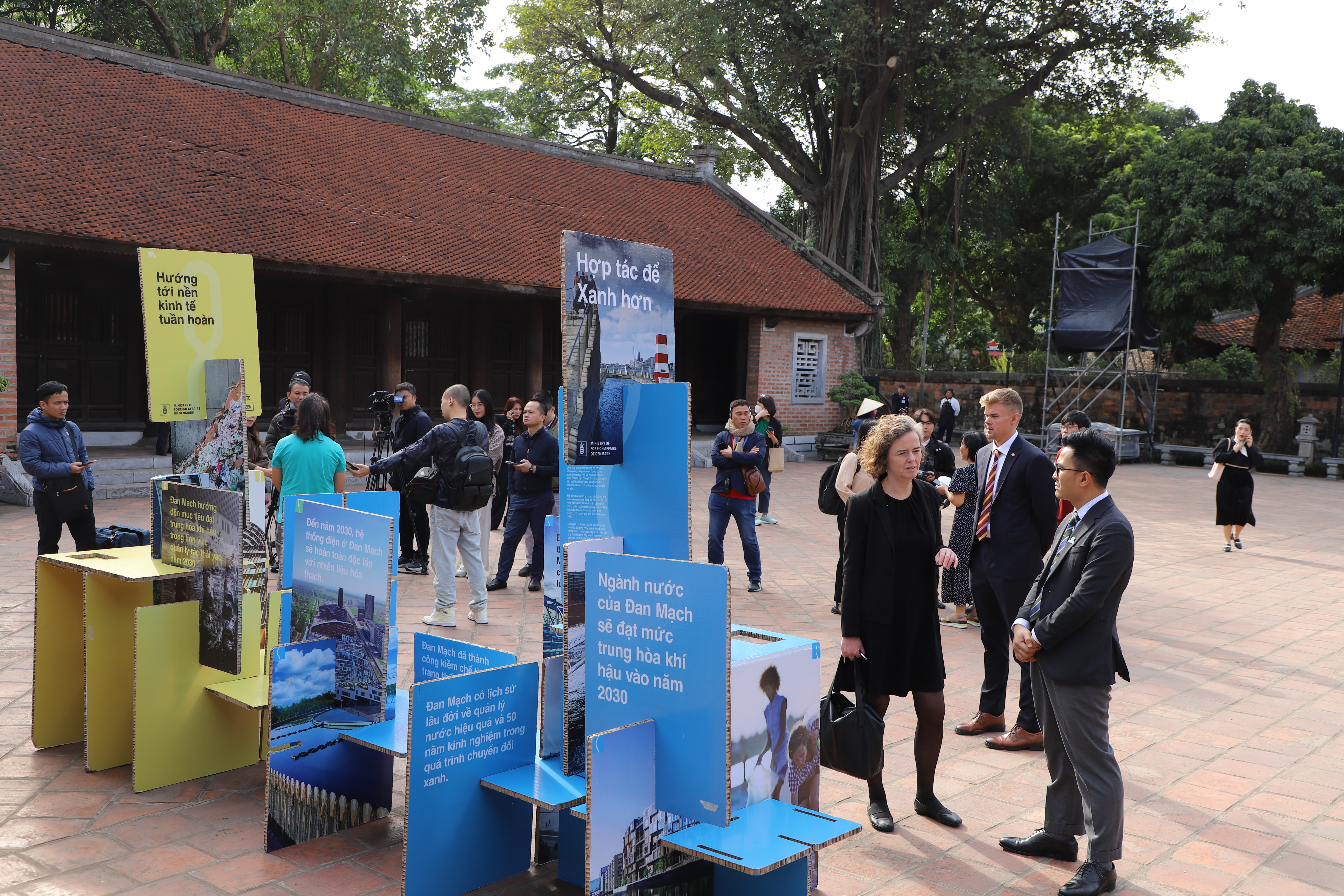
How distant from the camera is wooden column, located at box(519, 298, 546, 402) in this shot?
1859 cm

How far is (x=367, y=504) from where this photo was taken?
4.68 metres

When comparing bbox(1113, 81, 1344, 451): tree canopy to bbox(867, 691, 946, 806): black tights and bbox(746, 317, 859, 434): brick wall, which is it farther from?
bbox(867, 691, 946, 806): black tights

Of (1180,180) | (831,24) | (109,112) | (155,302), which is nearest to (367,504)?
(155,302)

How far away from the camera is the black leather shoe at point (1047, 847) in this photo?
4105 millimetres

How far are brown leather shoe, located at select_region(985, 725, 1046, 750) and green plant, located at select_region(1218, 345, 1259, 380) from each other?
23989 millimetres

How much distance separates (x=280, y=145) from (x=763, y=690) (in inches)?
634

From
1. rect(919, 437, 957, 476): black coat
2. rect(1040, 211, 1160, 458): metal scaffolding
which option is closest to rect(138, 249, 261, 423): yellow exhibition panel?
rect(919, 437, 957, 476): black coat

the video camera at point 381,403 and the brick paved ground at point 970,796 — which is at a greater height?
the video camera at point 381,403

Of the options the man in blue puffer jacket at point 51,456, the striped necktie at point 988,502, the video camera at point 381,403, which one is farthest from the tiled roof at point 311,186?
the striped necktie at point 988,502

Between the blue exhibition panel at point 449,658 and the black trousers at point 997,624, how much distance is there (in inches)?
104

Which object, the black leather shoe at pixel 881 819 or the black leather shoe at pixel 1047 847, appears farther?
the black leather shoe at pixel 881 819

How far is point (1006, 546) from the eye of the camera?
5215 mm

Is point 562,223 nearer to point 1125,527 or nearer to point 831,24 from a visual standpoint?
point 831,24

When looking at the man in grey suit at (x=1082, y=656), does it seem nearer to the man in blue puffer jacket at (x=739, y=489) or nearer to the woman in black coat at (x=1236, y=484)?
the man in blue puffer jacket at (x=739, y=489)
